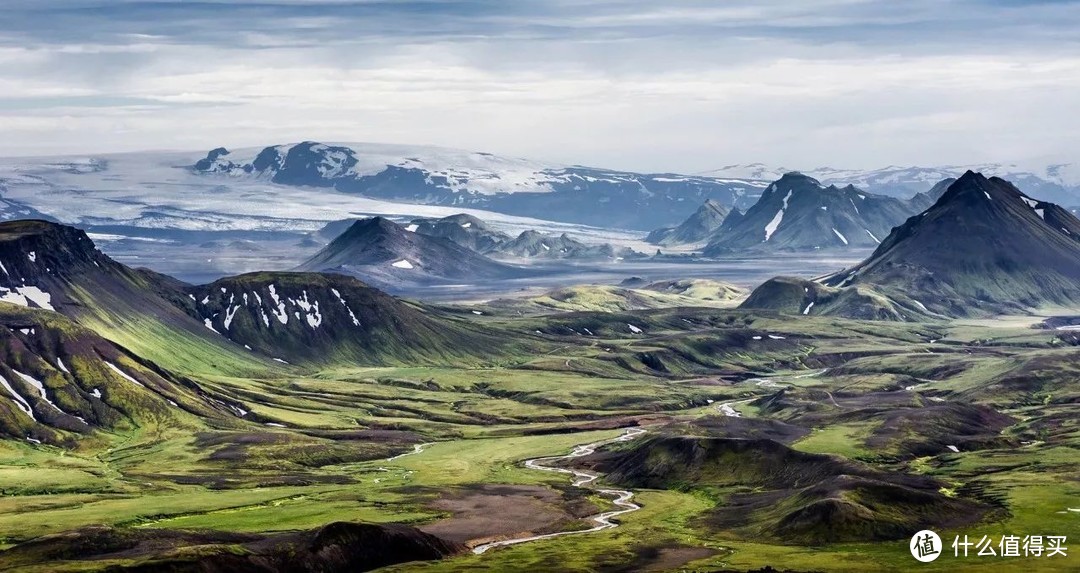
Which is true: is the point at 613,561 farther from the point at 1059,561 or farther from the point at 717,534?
the point at 1059,561

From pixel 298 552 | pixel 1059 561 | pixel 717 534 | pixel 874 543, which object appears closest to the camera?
pixel 1059 561

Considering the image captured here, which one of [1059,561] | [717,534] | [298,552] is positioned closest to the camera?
[1059,561]

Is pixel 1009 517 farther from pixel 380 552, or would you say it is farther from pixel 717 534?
pixel 380 552

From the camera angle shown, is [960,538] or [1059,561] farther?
[960,538]

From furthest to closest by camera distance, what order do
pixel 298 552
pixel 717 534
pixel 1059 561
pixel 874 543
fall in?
pixel 717 534 < pixel 874 543 < pixel 298 552 < pixel 1059 561

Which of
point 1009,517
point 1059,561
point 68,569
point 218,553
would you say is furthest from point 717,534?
point 68,569

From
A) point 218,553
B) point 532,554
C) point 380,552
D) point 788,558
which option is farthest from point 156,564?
point 788,558

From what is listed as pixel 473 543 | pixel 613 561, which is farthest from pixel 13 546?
pixel 613 561

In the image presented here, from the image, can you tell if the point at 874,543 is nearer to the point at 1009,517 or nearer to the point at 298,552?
the point at 1009,517

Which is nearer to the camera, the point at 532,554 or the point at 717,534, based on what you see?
the point at 532,554
